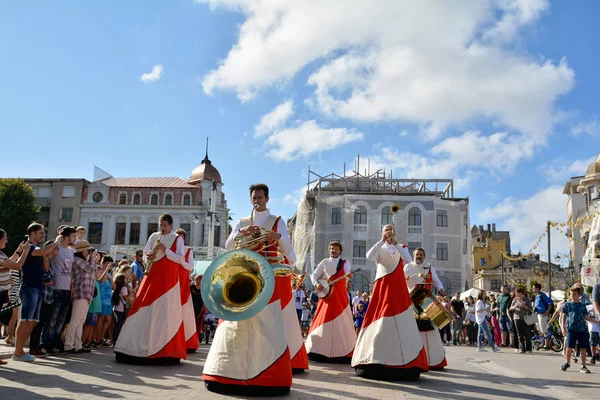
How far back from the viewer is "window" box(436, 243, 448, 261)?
A: 46.8 meters

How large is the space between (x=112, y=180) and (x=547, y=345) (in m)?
54.8

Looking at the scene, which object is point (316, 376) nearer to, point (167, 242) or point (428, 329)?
point (428, 329)

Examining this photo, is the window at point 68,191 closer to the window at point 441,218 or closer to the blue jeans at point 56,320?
the window at point 441,218

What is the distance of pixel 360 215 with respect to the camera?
157 feet

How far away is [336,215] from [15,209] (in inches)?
1226

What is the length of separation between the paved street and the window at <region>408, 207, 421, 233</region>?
124ft

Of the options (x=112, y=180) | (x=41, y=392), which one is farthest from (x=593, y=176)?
(x=112, y=180)

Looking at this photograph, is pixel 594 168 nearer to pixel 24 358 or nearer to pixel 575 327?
pixel 575 327

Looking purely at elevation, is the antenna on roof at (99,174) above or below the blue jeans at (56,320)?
above

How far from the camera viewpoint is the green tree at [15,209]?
2036 inches

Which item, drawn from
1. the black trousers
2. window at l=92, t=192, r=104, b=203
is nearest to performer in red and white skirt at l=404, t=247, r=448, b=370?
the black trousers

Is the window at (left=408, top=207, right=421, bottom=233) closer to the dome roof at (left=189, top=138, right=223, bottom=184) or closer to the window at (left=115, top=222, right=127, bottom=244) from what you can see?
the dome roof at (left=189, top=138, right=223, bottom=184)

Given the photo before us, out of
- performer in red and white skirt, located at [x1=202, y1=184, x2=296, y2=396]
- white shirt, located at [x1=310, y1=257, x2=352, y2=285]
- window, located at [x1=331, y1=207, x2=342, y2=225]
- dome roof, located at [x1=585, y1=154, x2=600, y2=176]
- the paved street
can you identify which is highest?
dome roof, located at [x1=585, y1=154, x2=600, y2=176]

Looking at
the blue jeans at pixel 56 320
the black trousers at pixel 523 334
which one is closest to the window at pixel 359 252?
the black trousers at pixel 523 334
